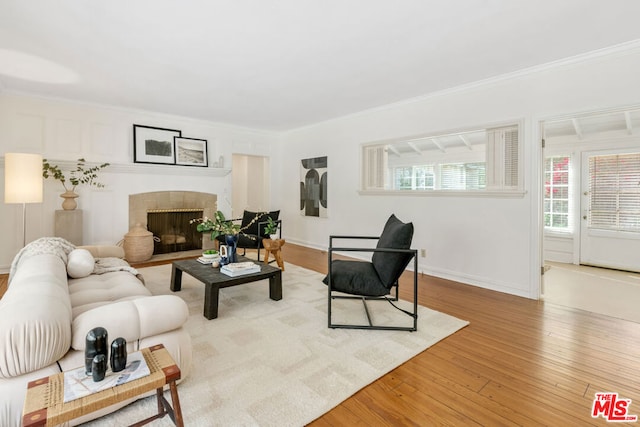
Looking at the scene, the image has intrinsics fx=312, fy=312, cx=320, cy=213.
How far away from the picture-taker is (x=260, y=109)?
16.9 ft

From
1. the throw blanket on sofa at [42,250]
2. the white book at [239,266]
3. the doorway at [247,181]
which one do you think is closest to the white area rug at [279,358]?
the white book at [239,266]

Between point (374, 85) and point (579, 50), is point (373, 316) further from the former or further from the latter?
point (579, 50)

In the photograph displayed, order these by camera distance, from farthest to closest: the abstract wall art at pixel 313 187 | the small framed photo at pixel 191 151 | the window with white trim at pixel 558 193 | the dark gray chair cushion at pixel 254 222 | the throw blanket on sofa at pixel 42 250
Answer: the abstract wall art at pixel 313 187
the small framed photo at pixel 191 151
the window with white trim at pixel 558 193
the dark gray chair cushion at pixel 254 222
the throw blanket on sofa at pixel 42 250

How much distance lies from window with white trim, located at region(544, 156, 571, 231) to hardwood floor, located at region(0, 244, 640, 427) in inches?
122

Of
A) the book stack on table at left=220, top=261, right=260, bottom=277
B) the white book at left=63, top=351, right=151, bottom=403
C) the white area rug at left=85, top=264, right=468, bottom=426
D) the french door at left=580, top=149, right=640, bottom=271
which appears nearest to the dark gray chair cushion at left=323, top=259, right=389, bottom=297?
the white area rug at left=85, top=264, right=468, bottom=426

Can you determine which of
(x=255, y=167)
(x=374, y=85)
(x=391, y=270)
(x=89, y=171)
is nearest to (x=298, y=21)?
(x=374, y=85)

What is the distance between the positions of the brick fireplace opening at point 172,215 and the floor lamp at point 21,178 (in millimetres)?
2182

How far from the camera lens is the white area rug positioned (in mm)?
1622

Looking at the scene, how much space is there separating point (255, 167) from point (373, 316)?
19.8 ft

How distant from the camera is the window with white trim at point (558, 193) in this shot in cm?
538

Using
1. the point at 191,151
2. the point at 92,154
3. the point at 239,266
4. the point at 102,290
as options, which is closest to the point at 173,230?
the point at 191,151

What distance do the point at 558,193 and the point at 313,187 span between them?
14.5ft

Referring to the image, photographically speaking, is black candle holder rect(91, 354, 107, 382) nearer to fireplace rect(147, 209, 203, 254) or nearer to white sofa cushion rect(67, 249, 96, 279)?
white sofa cushion rect(67, 249, 96, 279)

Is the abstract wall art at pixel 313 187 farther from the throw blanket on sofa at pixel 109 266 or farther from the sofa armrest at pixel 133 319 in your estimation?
the sofa armrest at pixel 133 319
